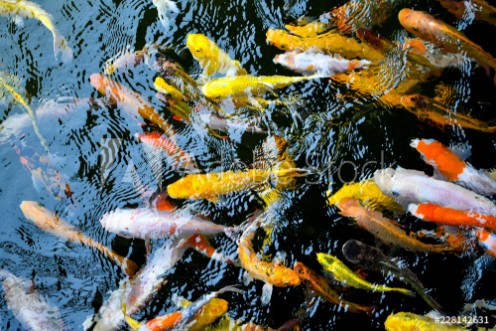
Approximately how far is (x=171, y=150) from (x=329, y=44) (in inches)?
36.0

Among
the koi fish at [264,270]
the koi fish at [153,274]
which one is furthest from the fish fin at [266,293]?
the koi fish at [153,274]

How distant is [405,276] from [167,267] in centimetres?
95

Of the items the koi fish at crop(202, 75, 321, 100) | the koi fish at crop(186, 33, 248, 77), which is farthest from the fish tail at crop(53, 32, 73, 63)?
the koi fish at crop(202, 75, 321, 100)

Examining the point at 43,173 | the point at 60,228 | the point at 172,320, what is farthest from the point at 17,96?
the point at 172,320

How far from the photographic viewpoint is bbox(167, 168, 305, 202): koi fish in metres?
2.18

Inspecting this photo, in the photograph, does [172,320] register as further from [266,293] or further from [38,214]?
[38,214]

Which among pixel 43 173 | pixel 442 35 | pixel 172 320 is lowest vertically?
pixel 172 320

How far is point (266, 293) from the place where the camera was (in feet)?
6.66

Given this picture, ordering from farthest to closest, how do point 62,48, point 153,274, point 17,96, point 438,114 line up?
point 62,48, point 17,96, point 438,114, point 153,274

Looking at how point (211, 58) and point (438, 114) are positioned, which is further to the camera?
point (211, 58)

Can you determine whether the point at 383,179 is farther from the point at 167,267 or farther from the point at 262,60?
the point at 167,267

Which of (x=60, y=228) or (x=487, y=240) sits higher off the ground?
(x=60, y=228)

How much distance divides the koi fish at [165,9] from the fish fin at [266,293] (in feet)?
4.64

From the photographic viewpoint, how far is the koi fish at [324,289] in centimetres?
201
